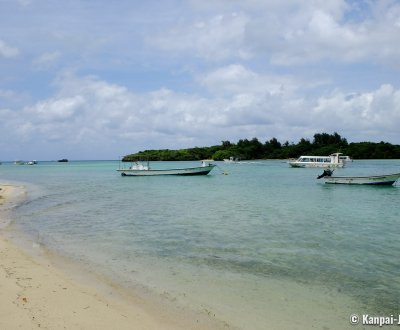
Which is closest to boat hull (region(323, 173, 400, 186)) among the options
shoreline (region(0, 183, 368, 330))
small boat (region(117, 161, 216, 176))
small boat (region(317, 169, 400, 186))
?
small boat (region(317, 169, 400, 186))

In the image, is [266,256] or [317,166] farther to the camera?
[317,166]

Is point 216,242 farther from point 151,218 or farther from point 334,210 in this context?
point 334,210

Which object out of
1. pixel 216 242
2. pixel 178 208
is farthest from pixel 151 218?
pixel 216 242

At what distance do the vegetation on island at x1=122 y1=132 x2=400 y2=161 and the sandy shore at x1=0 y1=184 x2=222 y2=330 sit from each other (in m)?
147

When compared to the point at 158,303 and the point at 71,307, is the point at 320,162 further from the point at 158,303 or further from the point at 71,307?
the point at 71,307

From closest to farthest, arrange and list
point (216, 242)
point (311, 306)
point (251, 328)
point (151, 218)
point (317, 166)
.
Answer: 1. point (251, 328)
2. point (311, 306)
3. point (216, 242)
4. point (151, 218)
5. point (317, 166)

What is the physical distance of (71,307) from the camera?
7.42m

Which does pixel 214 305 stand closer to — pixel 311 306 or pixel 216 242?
pixel 311 306

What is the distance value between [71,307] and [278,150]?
169m

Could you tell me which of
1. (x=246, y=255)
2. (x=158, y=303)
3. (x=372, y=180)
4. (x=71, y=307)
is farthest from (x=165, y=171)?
(x=71, y=307)

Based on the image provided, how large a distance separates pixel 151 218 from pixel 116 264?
8.88 m

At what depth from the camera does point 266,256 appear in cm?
1216

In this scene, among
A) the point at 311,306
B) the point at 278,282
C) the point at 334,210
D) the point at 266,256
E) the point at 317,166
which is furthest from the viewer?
the point at 317,166

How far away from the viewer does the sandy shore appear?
21.9ft
